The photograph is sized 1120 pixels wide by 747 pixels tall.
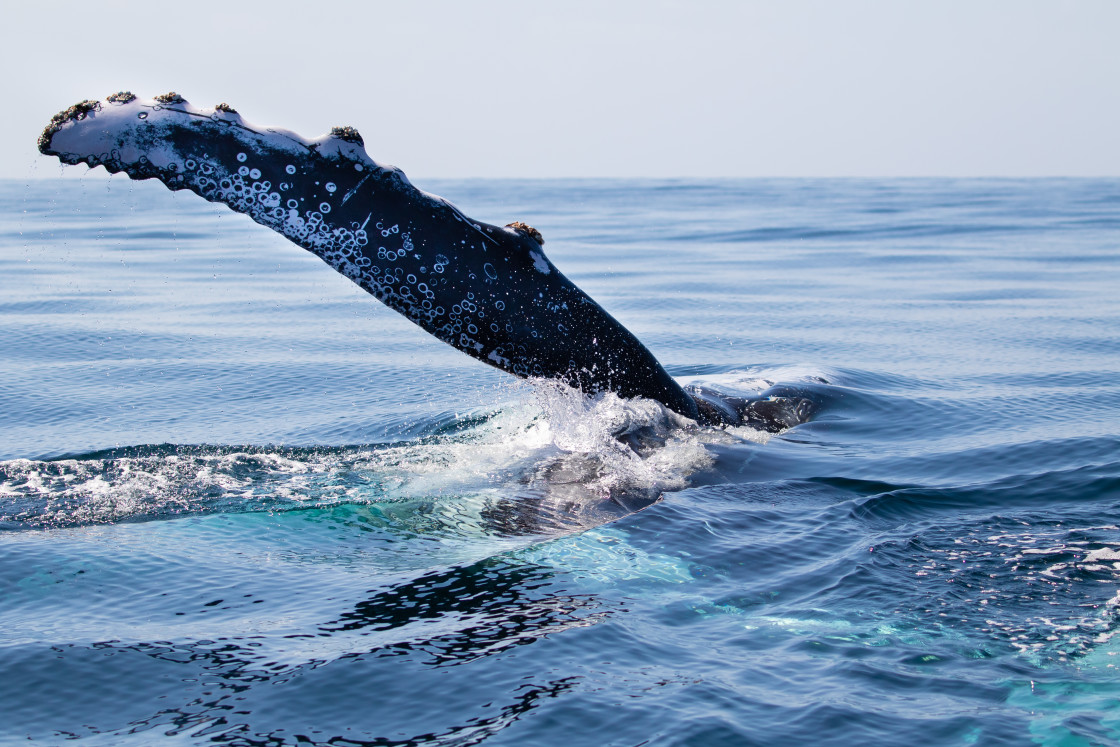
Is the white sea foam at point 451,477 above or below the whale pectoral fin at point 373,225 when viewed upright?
below

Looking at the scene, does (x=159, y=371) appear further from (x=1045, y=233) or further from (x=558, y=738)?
(x=1045, y=233)

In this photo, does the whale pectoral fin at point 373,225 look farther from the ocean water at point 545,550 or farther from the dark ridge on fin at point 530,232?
the ocean water at point 545,550

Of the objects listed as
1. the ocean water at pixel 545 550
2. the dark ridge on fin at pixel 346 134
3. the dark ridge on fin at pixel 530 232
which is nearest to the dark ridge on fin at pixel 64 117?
the dark ridge on fin at pixel 346 134

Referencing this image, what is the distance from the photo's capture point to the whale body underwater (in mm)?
5023

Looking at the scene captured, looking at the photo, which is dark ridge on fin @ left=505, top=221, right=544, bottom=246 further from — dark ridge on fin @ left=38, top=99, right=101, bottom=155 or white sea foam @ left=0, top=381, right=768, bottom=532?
dark ridge on fin @ left=38, top=99, right=101, bottom=155

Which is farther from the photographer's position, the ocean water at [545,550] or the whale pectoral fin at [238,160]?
the whale pectoral fin at [238,160]

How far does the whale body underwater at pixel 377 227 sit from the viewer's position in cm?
502

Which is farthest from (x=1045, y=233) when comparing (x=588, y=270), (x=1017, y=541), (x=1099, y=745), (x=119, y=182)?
(x=119, y=182)

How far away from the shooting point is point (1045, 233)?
2798 cm

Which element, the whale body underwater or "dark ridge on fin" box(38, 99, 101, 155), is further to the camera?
the whale body underwater

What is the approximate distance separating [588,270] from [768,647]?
55.1 feet

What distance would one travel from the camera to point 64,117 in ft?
16.1

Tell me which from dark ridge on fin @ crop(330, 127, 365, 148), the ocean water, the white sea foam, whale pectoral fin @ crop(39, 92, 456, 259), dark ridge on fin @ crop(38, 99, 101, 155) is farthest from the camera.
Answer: the white sea foam

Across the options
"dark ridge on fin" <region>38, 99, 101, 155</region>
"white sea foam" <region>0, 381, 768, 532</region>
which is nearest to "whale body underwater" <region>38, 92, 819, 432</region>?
"dark ridge on fin" <region>38, 99, 101, 155</region>
